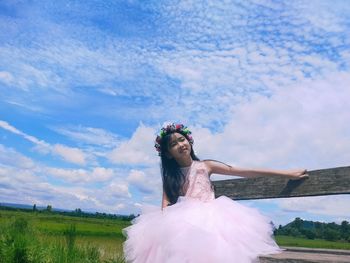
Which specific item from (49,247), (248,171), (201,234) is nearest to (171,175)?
(248,171)

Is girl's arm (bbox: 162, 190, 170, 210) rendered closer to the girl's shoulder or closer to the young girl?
the young girl

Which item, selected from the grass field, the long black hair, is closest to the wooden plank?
the long black hair

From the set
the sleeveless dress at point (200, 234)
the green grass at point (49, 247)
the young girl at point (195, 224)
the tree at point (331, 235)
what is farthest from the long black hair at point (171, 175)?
the tree at point (331, 235)

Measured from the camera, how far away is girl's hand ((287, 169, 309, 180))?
392 centimetres

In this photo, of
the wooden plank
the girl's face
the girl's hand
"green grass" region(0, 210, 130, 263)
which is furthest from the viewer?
"green grass" region(0, 210, 130, 263)

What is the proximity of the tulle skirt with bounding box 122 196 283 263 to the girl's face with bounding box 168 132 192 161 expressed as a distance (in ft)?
2.45

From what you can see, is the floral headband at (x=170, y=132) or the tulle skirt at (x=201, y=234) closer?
the tulle skirt at (x=201, y=234)

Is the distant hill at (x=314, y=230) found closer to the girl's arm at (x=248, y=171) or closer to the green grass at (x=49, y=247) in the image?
the girl's arm at (x=248, y=171)

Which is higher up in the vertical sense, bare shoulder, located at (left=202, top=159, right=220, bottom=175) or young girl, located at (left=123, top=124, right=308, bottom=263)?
bare shoulder, located at (left=202, top=159, right=220, bottom=175)

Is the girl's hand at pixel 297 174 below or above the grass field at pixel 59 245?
above

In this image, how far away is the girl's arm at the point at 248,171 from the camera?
395cm

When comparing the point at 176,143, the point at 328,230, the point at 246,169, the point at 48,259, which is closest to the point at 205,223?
the point at 246,169

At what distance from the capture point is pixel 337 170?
3666mm

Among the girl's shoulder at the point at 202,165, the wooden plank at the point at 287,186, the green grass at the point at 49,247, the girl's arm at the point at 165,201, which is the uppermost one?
the girl's shoulder at the point at 202,165
